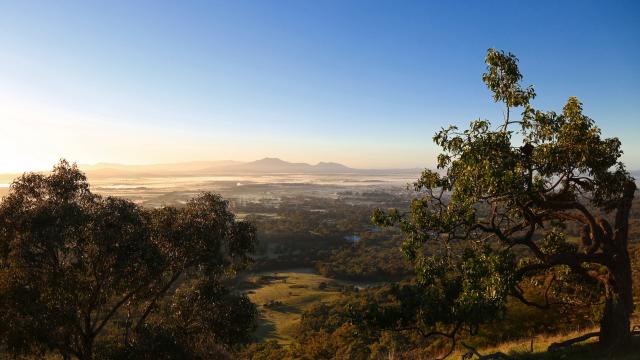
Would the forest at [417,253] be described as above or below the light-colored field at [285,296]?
above

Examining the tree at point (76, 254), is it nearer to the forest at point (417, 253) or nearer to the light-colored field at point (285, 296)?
the forest at point (417, 253)

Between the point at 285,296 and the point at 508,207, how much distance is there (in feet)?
213

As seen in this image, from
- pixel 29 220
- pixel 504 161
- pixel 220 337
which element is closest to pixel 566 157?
pixel 504 161

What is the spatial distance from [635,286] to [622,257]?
78.7 feet

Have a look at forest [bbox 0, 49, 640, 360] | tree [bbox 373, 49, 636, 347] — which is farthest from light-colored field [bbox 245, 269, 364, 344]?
tree [bbox 373, 49, 636, 347]

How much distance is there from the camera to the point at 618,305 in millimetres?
11312

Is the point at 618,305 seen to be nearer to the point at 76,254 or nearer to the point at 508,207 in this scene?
the point at 508,207

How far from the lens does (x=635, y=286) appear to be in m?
29.6

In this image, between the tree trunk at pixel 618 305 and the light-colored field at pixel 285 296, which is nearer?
the tree trunk at pixel 618 305

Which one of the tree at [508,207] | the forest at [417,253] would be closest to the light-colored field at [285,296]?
the forest at [417,253]

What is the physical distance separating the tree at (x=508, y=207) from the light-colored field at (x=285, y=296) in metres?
45.4

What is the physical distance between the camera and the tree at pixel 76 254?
11836 mm

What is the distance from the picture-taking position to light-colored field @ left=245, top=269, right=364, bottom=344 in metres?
58.0

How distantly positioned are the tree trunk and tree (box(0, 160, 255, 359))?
13.2 metres
